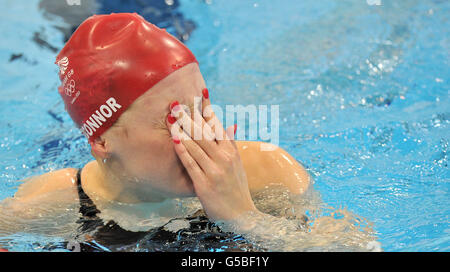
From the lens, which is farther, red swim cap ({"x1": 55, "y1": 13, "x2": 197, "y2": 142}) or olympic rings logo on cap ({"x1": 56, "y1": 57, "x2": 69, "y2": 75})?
olympic rings logo on cap ({"x1": 56, "y1": 57, "x2": 69, "y2": 75})

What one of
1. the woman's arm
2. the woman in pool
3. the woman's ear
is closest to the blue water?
the woman's arm

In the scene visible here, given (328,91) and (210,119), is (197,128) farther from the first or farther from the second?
Result: (328,91)

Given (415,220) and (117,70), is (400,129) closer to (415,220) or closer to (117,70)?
(415,220)

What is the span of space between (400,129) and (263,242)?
158 centimetres

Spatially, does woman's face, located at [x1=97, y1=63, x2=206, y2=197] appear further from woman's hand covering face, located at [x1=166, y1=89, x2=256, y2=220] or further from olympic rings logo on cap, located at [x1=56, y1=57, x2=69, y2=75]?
olympic rings logo on cap, located at [x1=56, y1=57, x2=69, y2=75]

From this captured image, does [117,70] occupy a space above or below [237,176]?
above

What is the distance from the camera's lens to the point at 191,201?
91.0 inches

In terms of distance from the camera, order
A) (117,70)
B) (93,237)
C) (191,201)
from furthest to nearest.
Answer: (191,201)
(93,237)
(117,70)

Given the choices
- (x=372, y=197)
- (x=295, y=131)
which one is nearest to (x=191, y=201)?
(x=372, y=197)

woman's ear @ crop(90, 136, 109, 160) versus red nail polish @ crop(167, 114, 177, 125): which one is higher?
red nail polish @ crop(167, 114, 177, 125)

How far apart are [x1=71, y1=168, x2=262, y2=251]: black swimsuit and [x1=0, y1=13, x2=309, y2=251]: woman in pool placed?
10 centimetres

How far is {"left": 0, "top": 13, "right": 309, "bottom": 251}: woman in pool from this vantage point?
1828 millimetres

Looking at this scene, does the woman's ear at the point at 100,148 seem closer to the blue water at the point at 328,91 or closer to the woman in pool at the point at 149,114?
the woman in pool at the point at 149,114

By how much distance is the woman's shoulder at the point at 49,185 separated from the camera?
90.0 inches
